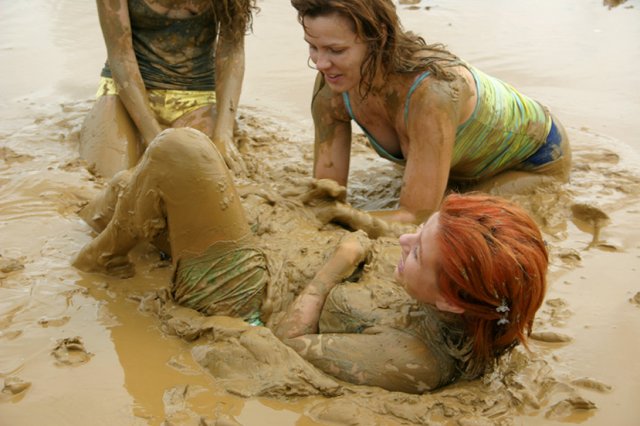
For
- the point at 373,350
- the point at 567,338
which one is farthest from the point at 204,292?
the point at 567,338

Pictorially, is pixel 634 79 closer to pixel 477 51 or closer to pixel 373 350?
pixel 477 51

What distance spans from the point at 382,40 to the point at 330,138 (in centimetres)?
79

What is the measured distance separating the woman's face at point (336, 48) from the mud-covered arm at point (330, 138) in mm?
484

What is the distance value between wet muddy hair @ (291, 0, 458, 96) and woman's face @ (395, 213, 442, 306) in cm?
113

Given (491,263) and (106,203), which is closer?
(491,263)

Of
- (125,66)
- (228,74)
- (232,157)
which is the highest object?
(125,66)

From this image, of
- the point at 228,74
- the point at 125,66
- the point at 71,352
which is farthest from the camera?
the point at 228,74

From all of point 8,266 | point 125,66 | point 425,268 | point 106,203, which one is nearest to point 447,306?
point 425,268

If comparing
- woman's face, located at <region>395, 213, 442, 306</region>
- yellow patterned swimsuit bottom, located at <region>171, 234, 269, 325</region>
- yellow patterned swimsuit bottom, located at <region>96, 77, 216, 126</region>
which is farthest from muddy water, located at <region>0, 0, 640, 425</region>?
yellow patterned swimsuit bottom, located at <region>96, 77, 216, 126</region>

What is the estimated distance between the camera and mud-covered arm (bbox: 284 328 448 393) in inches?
91.9

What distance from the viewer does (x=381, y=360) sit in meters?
2.35

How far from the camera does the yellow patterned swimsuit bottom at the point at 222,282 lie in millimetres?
2654

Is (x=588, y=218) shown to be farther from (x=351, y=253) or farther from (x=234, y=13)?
(x=234, y=13)

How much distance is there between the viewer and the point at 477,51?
22.7 feet
